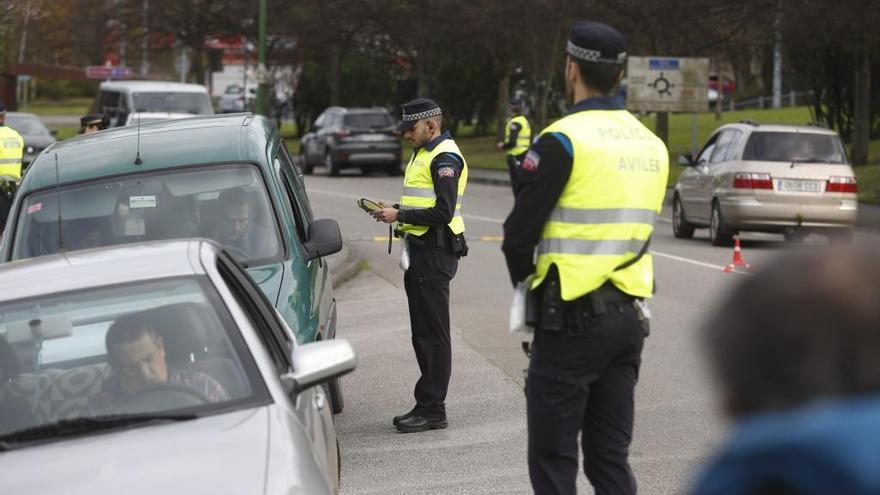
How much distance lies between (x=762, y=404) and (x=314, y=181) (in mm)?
34328

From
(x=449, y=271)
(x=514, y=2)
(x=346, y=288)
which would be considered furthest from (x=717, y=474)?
(x=514, y=2)

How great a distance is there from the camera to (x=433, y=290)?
8.17 meters

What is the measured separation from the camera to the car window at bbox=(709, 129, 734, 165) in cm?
2039

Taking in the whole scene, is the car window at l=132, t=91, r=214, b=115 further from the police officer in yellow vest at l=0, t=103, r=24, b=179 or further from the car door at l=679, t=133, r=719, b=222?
the police officer in yellow vest at l=0, t=103, r=24, b=179

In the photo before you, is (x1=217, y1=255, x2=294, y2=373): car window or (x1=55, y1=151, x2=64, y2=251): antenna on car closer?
(x1=217, y1=255, x2=294, y2=373): car window

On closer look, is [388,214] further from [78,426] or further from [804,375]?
[804,375]

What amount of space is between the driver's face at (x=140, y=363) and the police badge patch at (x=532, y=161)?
131 cm

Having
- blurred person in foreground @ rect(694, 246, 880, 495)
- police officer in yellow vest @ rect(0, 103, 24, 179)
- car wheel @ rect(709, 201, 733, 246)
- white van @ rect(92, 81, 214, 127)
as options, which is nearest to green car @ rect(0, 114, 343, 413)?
blurred person in foreground @ rect(694, 246, 880, 495)

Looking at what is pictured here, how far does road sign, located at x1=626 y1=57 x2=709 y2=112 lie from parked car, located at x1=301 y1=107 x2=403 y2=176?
250 inches

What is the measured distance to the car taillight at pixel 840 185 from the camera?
1916 centimetres

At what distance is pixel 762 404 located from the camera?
1.75 m

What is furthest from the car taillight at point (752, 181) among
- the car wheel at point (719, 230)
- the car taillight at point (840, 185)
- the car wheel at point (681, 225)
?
the car wheel at point (681, 225)

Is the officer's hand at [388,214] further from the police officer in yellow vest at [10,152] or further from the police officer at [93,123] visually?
the police officer at [93,123]

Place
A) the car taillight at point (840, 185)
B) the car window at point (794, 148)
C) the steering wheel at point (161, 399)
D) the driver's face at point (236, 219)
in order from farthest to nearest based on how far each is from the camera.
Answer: the car window at point (794, 148), the car taillight at point (840, 185), the driver's face at point (236, 219), the steering wheel at point (161, 399)
